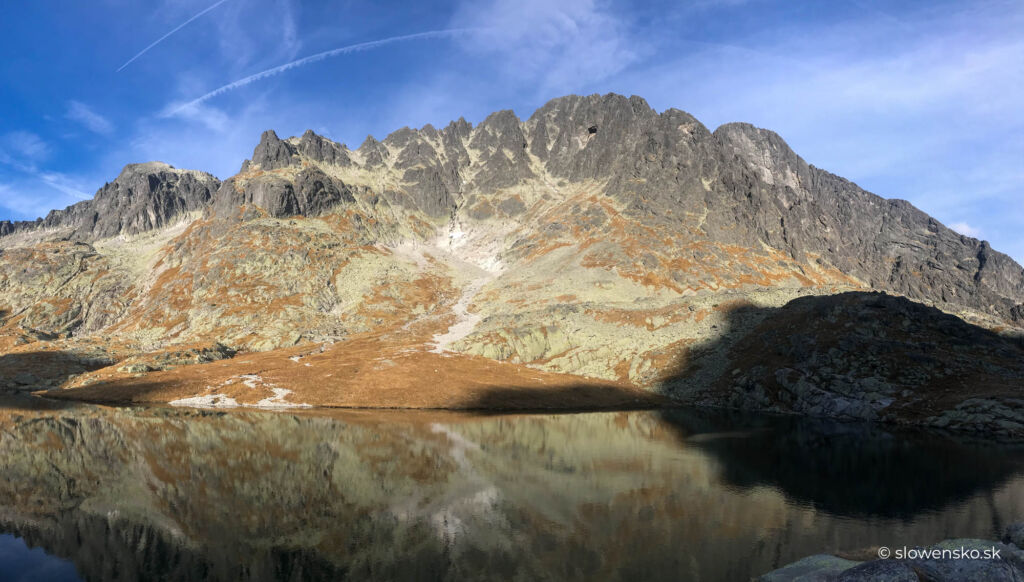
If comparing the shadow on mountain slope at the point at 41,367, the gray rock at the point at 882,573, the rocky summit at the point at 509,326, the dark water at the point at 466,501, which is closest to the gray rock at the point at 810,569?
the dark water at the point at 466,501

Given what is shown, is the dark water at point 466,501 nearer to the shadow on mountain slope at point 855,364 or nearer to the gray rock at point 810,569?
the gray rock at point 810,569

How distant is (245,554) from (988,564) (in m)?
25.2

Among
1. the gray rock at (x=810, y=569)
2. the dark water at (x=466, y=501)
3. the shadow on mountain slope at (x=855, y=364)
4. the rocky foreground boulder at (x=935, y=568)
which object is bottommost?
the dark water at (x=466, y=501)

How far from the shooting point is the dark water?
1952 cm

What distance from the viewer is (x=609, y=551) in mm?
20656

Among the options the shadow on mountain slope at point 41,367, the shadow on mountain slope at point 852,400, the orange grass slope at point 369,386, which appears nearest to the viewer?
the shadow on mountain slope at point 852,400

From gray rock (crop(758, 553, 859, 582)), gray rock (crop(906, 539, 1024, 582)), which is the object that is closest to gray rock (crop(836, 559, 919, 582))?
gray rock (crop(906, 539, 1024, 582))

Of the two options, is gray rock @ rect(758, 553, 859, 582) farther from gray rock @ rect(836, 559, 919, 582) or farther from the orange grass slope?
the orange grass slope

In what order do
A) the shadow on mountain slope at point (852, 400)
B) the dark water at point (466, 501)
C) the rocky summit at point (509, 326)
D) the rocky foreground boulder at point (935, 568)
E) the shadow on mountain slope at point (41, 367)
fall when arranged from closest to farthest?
the rocky foreground boulder at point (935, 568) < the dark water at point (466, 501) < the shadow on mountain slope at point (852, 400) < the rocky summit at point (509, 326) < the shadow on mountain slope at point (41, 367)

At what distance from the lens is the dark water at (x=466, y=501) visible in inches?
768

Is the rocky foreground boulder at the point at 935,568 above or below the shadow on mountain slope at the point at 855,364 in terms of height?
below

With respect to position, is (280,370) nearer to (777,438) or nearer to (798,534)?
(777,438)

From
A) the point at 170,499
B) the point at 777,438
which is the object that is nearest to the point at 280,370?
the point at 170,499

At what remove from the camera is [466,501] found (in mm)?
27281
